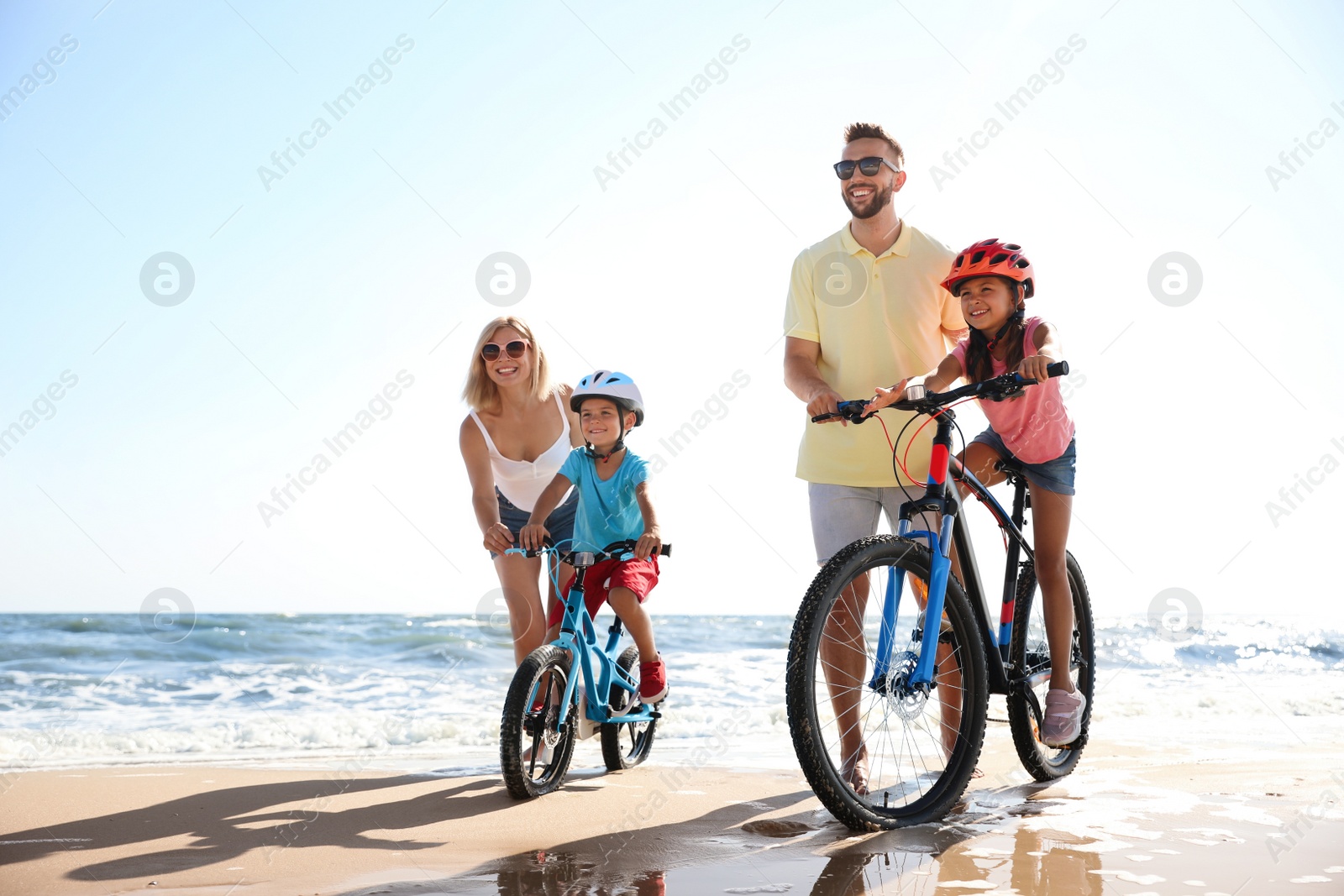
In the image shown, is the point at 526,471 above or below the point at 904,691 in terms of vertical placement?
above

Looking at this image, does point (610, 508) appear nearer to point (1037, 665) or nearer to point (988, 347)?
point (988, 347)

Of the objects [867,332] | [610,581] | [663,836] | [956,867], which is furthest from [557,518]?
[956,867]

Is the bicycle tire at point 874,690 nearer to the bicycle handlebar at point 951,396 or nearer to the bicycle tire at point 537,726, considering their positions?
the bicycle handlebar at point 951,396

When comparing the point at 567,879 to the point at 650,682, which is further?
the point at 650,682

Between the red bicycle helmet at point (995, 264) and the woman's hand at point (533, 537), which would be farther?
the woman's hand at point (533, 537)

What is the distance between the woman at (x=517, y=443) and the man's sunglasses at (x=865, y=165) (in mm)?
1628

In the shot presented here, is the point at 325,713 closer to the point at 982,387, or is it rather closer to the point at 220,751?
the point at 220,751

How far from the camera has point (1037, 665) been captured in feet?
11.5

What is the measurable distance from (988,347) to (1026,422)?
30cm

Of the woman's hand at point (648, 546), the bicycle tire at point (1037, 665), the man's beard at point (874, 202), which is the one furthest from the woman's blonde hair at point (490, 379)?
the bicycle tire at point (1037, 665)

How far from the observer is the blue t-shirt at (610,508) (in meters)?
3.97

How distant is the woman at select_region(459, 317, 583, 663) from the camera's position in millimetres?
4320

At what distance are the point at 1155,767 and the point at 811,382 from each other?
7.30 ft

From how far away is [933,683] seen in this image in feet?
9.17
